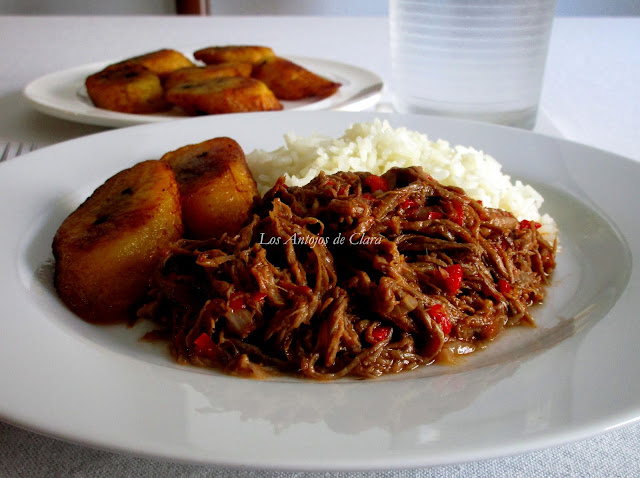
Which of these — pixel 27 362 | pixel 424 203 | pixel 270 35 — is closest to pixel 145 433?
pixel 27 362

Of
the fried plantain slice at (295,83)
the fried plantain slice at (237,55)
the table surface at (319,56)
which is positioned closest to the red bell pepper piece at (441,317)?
the table surface at (319,56)

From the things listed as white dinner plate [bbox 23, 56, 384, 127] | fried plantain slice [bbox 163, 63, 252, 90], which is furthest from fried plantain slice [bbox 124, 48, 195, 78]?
white dinner plate [bbox 23, 56, 384, 127]

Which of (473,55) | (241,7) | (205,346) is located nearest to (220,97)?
(473,55)

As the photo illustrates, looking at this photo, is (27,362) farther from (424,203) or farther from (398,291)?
(424,203)

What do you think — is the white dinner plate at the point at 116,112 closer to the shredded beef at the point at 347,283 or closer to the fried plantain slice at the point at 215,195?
the fried plantain slice at the point at 215,195

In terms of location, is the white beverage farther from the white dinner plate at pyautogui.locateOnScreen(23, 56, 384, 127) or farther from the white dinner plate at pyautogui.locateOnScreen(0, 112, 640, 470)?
the white dinner plate at pyautogui.locateOnScreen(0, 112, 640, 470)

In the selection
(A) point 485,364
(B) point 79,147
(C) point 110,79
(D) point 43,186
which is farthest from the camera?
(C) point 110,79
